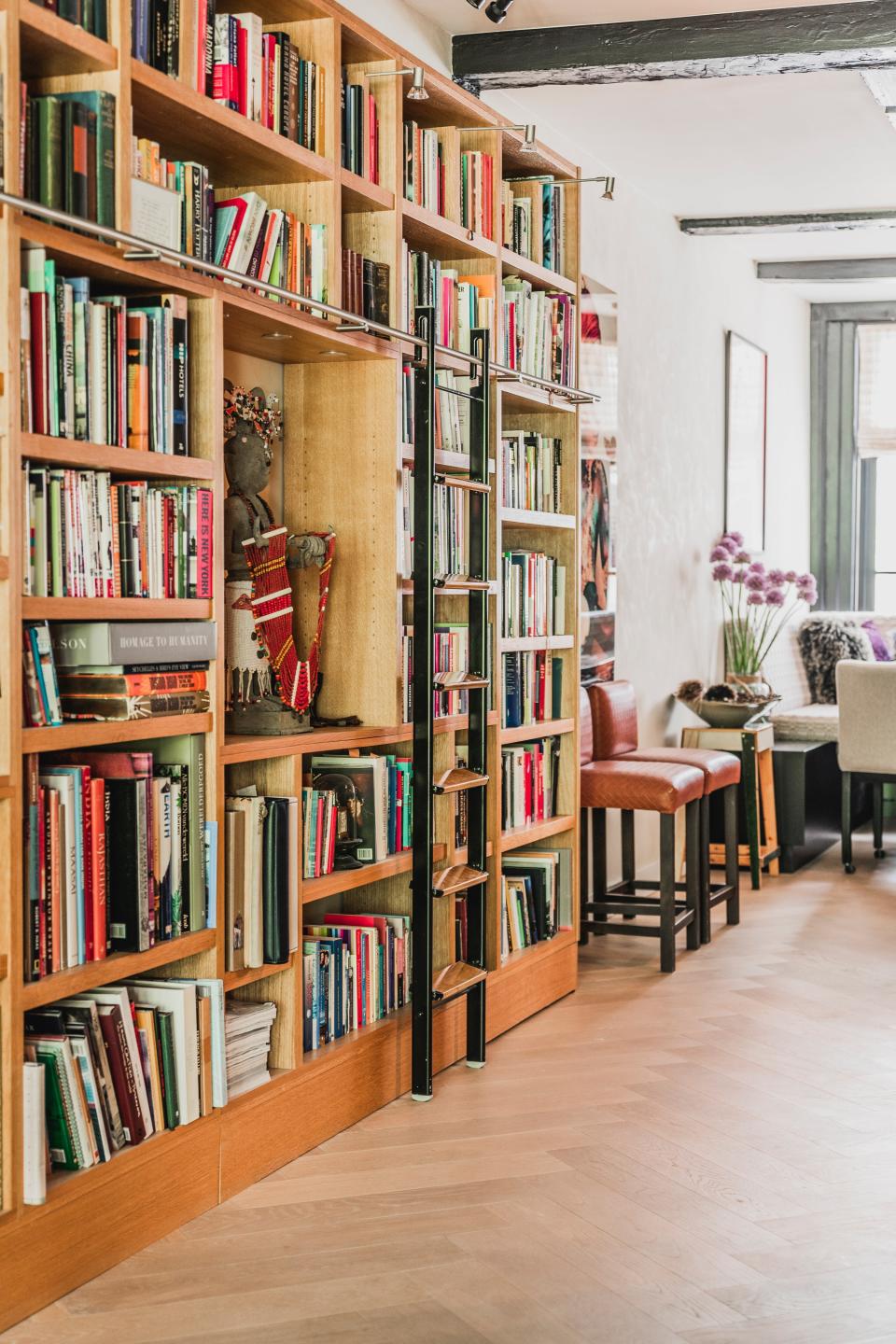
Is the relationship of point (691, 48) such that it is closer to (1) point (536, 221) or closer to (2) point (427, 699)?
(1) point (536, 221)

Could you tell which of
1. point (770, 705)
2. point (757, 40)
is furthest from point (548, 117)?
point (770, 705)

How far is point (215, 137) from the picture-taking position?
3.09 m

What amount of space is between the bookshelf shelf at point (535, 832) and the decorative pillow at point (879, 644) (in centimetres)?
456

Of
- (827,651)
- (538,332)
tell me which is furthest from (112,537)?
(827,651)

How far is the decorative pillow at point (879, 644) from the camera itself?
8.79 meters

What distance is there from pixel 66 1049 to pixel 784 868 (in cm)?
493

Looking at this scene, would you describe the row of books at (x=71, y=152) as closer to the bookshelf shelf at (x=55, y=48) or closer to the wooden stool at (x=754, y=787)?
the bookshelf shelf at (x=55, y=48)

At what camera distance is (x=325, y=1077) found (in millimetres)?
3387

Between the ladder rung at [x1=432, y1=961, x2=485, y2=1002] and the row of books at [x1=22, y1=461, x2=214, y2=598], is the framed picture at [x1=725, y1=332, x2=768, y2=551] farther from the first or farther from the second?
the row of books at [x1=22, y1=461, x2=214, y2=598]

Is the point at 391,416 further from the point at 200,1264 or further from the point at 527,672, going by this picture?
the point at 200,1264

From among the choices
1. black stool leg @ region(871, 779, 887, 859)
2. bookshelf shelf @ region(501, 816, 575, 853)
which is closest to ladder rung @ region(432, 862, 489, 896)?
bookshelf shelf @ region(501, 816, 575, 853)

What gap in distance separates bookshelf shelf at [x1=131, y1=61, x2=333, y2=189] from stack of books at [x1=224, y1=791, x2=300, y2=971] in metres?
1.40

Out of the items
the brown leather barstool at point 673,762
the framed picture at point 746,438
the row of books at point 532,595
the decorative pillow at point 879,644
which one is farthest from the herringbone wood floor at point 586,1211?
the decorative pillow at point 879,644

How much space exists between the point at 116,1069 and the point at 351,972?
3.12 feet
